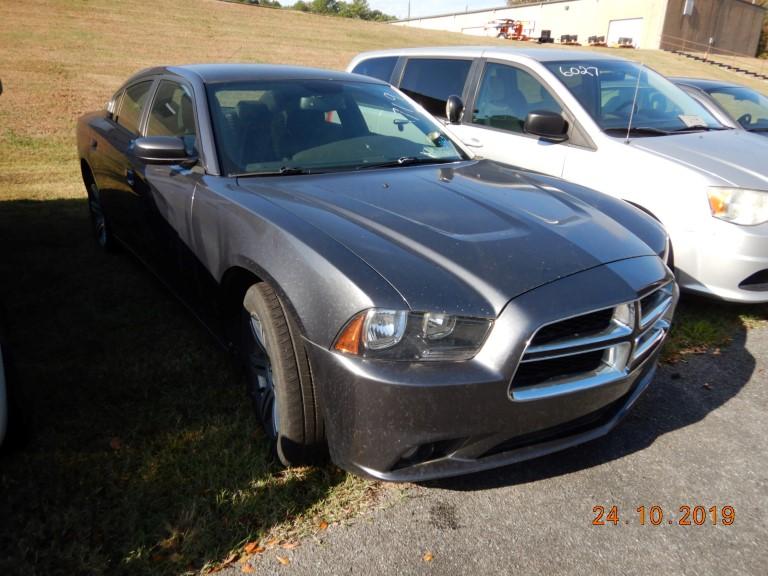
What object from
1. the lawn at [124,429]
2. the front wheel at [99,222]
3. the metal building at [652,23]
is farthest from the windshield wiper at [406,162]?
the metal building at [652,23]

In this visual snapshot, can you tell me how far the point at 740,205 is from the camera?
4.00m

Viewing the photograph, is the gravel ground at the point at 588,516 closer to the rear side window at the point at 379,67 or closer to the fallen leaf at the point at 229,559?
the fallen leaf at the point at 229,559

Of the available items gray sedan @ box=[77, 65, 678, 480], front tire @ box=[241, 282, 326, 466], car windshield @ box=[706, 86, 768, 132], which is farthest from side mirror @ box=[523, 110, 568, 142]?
car windshield @ box=[706, 86, 768, 132]

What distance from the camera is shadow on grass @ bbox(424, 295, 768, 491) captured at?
8.84ft

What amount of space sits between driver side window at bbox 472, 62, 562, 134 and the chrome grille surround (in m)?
2.87

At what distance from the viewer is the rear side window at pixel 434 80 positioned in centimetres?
570

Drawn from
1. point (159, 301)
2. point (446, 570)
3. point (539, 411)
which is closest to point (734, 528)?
point (539, 411)

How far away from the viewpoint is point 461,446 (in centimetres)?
218

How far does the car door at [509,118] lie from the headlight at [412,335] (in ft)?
10.2

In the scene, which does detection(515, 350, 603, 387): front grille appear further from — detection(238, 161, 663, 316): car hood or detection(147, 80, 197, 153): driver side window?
detection(147, 80, 197, 153): driver side window

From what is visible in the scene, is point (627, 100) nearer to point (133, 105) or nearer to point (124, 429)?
point (133, 105)

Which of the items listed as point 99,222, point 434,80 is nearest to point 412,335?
point 99,222

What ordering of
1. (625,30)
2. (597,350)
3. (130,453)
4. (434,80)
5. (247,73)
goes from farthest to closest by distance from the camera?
(625,30) < (434,80) < (247,73) < (130,453) < (597,350)

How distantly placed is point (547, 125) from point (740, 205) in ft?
4.78
